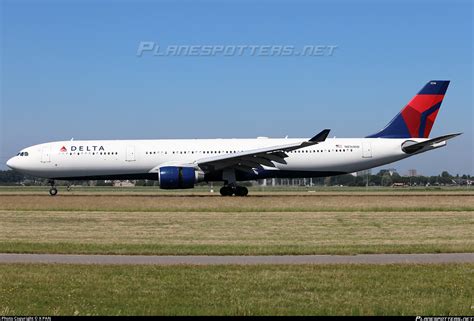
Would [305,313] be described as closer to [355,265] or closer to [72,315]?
[72,315]

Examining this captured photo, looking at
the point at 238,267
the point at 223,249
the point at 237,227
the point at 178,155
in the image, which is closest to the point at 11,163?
the point at 178,155

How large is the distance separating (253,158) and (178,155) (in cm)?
523

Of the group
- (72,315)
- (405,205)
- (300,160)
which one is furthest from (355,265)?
(300,160)

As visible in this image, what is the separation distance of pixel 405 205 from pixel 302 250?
53.7 ft

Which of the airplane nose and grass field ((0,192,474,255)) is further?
the airplane nose

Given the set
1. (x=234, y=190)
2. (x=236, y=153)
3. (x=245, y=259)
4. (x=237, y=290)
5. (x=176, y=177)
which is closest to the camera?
(x=237, y=290)

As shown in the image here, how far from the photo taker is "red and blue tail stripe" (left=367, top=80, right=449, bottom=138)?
4088cm

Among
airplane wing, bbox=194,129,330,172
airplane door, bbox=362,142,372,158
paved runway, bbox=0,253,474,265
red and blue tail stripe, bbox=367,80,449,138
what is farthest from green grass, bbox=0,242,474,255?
red and blue tail stripe, bbox=367,80,449,138

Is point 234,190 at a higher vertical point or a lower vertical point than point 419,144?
lower

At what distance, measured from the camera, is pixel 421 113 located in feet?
134

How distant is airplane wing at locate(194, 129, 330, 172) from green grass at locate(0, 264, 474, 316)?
23635mm

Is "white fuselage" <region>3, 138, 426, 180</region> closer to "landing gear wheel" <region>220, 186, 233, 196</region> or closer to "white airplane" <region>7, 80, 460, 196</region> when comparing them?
"white airplane" <region>7, 80, 460, 196</region>

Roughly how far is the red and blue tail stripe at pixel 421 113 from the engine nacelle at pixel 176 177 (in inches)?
526

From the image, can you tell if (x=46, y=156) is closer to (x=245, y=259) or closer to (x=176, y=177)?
(x=176, y=177)
